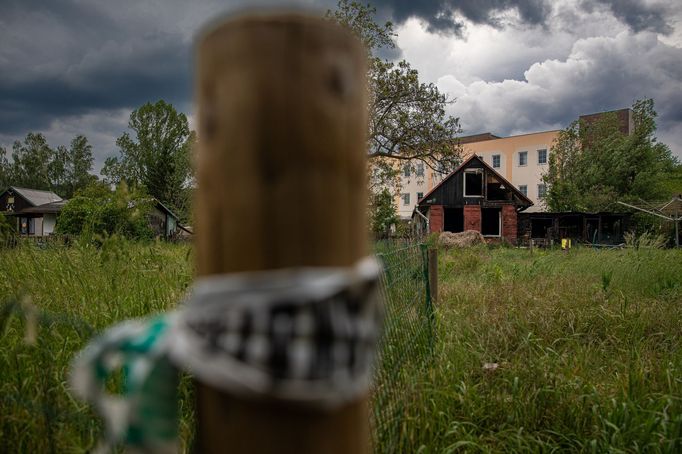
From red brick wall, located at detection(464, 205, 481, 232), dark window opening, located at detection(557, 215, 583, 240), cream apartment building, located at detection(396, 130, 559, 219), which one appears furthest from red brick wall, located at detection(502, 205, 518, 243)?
cream apartment building, located at detection(396, 130, 559, 219)

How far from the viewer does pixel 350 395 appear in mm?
638

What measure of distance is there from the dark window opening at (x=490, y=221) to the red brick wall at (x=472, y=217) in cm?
82

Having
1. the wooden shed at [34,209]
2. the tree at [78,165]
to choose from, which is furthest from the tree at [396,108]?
the tree at [78,165]

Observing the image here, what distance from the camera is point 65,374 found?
6.98ft

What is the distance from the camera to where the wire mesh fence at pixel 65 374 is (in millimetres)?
1613

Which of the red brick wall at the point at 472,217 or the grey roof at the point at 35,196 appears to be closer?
the red brick wall at the point at 472,217

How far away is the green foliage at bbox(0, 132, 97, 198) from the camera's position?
61250 millimetres

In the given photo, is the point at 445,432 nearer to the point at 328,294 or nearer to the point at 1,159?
the point at 328,294

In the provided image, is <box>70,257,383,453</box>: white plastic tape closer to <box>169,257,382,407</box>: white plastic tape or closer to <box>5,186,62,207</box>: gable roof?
<box>169,257,382,407</box>: white plastic tape

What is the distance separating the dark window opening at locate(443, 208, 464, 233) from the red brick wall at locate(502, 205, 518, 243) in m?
3.64

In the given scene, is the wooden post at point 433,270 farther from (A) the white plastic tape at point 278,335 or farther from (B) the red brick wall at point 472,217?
(B) the red brick wall at point 472,217

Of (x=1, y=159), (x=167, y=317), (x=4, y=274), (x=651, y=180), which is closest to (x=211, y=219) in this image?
(x=167, y=317)

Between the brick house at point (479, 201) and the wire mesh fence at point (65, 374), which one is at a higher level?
the brick house at point (479, 201)

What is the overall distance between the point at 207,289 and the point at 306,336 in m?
0.16
